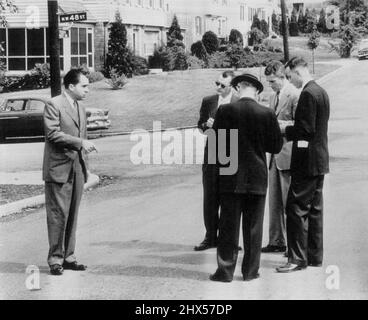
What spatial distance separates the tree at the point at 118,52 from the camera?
3412cm

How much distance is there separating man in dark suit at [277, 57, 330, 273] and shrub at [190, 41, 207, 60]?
3219 cm

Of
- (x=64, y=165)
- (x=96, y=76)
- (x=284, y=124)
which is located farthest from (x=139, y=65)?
(x=64, y=165)

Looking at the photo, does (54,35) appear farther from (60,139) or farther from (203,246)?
(60,139)

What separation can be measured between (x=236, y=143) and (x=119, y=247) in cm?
221

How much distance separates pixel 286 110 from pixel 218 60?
31251mm

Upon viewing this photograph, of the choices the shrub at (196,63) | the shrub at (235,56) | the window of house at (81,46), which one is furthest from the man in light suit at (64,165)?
the shrub at (196,63)

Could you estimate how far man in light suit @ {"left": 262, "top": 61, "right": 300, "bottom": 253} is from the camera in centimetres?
802

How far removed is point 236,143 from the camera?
7.11m

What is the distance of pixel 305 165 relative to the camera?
7422 millimetres

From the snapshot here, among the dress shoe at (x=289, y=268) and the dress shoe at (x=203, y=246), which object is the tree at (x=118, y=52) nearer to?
the dress shoe at (x=203, y=246)

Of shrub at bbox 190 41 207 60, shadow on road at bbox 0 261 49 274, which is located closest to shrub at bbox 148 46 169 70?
shrub at bbox 190 41 207 60

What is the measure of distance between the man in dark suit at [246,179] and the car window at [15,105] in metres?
15.9

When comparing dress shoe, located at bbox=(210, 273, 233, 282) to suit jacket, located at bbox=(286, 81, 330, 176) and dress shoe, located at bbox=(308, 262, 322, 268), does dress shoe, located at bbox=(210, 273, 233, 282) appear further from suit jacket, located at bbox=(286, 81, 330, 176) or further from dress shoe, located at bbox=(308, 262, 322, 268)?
suit jacket, located at bbox=(286, 81, 330, 176)
